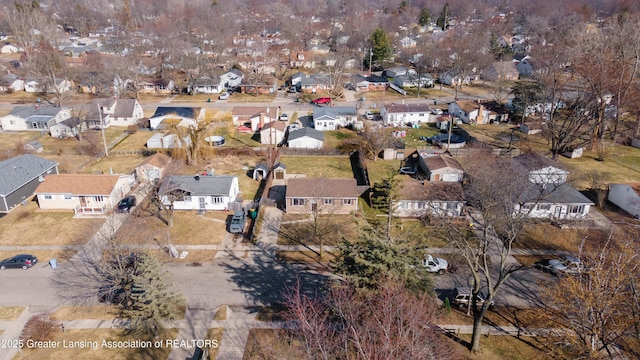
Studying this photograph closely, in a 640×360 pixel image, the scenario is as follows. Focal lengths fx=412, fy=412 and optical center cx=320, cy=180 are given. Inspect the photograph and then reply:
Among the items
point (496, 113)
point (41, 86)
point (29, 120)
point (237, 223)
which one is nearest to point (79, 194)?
point (237, 223)

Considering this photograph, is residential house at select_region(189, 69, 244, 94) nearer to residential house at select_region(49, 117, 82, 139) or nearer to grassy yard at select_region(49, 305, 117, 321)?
residential house at select_region(49, 117, 82, 139)

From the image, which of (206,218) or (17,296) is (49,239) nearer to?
(17,296)

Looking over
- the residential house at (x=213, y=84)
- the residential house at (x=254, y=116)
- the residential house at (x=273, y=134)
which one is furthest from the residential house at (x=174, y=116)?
the residential house at (x=213, y=84)

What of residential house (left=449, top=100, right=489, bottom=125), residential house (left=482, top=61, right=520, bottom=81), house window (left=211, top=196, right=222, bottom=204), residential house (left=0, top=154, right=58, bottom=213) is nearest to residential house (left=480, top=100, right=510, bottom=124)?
residential house (left=449, top=100, right=489, bottom=125)

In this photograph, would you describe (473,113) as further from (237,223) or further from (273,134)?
(237,223)

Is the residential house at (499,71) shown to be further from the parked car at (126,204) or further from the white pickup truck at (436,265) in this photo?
the parked car at (126,204)

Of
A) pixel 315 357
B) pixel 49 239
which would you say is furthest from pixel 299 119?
→ pixel 315 357
